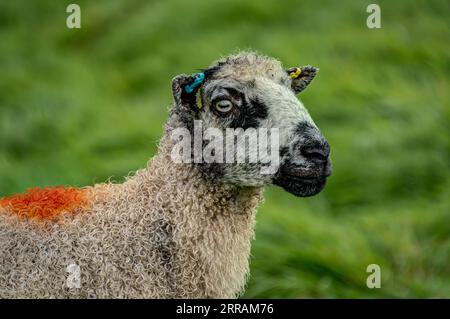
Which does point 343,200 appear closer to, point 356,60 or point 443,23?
point 356,60

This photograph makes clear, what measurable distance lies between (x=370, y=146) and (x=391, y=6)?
16.0 feet

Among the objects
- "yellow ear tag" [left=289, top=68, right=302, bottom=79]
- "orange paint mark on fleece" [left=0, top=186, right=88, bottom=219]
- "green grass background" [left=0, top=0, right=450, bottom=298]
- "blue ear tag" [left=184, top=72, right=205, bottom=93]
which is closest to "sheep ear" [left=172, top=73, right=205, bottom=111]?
"blue ear tag" [left=184, top=72, right=205, bottom=93]

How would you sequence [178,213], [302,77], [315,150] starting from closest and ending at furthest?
[315,150]
[178,213]
[302,77]

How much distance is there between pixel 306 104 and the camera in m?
13.3

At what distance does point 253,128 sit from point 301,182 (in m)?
0.40

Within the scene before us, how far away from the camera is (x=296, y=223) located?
980 centimetres

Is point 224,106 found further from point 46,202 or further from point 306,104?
point 306,104

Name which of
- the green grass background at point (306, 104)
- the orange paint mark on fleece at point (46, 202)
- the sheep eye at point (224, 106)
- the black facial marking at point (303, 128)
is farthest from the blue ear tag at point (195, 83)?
the green grass background at point (306, 104)

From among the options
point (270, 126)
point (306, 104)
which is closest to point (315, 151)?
point (270, 126)

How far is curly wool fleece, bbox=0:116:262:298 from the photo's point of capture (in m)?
5.00

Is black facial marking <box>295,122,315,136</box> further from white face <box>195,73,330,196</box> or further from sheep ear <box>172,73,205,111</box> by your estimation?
sheep ear <box>172,73,205,111</box>

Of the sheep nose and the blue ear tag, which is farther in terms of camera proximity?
the blue ear tag

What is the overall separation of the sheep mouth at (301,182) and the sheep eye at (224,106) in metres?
0.46
